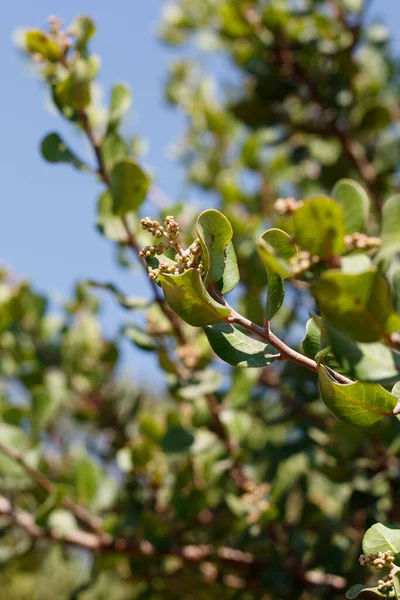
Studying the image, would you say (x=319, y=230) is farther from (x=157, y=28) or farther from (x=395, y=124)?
(x=157, y=28)

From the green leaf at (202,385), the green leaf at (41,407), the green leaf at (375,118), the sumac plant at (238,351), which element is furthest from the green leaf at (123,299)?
the green leaf at (375,118)

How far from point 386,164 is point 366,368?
8.45 feet

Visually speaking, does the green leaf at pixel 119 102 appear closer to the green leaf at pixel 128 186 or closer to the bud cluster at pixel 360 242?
the green leaf at pixel 128 186

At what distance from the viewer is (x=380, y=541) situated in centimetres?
112

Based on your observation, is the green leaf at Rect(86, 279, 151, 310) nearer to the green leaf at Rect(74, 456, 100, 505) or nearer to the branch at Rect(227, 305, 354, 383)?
the green leaf at Rect(74, 456, 100, 505)

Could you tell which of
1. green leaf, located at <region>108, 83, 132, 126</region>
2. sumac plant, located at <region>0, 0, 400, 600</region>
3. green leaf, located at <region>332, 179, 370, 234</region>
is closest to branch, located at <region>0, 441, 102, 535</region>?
sumac plant, located at <region>0, 0, 400, 600</region>

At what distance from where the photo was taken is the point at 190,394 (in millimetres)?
1850

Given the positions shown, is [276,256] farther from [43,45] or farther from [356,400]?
[43,45]

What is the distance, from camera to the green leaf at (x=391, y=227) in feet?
3.41

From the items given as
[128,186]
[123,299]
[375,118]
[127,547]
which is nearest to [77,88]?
[128,186]

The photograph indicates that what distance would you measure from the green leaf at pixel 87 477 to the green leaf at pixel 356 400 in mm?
1444

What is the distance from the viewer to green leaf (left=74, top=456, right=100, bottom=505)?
92.0 inches

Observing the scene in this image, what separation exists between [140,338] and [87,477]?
63 centimetres

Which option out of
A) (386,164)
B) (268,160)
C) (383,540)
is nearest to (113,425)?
(268,160)
